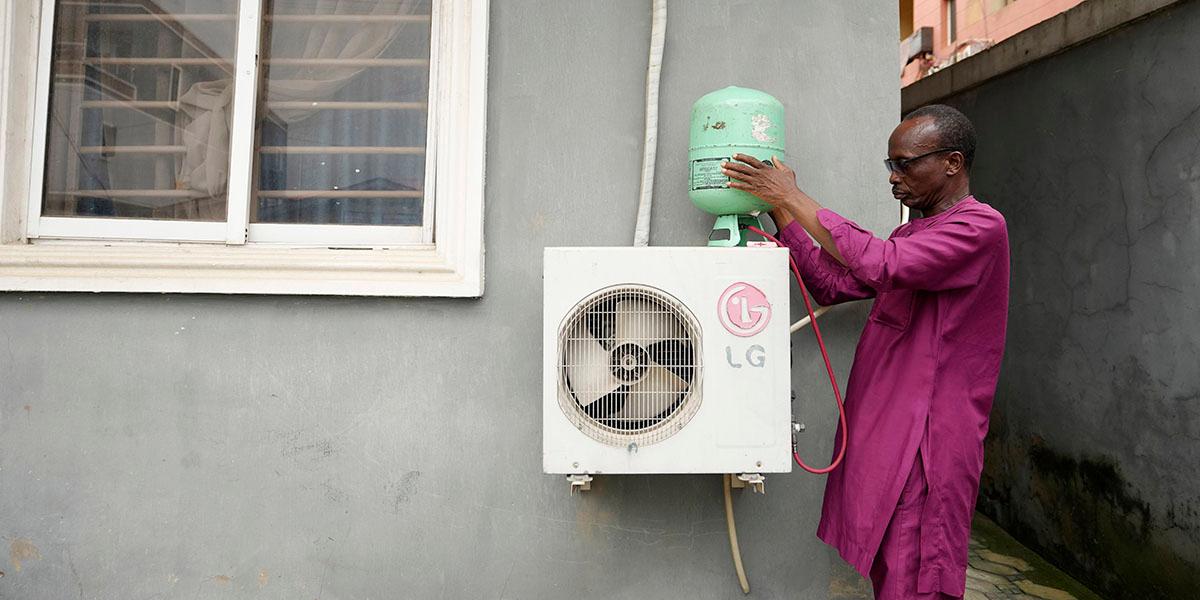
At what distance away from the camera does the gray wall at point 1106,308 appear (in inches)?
138

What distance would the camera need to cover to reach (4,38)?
2.52m

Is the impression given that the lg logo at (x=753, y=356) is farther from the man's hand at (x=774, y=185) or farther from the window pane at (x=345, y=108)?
the window pane at (x=345, y=108)

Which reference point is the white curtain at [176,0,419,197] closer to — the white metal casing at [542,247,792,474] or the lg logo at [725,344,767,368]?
the white metal casing at [542,247,792,474]

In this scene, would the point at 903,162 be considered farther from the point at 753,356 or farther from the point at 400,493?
the point at 400,493

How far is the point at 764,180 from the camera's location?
2.19 meters

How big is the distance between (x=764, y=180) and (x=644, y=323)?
0.54 m

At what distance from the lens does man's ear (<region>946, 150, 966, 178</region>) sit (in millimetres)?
2080

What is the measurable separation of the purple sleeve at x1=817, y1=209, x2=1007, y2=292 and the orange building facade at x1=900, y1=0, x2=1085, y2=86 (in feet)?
14.1

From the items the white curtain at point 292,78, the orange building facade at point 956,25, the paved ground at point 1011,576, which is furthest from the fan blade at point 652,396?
the orange building facade at point 956,25

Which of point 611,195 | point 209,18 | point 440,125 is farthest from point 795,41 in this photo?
Result: point 209,18

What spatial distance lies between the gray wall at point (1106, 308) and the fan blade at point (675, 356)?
2.71 m

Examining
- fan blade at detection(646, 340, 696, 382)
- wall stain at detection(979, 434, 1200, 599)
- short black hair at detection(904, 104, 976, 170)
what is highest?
short black hair at detection(904, 104, 976, 170)

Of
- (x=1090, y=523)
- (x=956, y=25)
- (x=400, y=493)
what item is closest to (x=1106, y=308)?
(x=1090, y=523)

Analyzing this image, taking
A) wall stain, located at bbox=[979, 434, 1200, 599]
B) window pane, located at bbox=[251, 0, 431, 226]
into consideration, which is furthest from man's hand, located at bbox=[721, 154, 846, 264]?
wall stain, located at bbox=[979, 434, 1200, 599]
